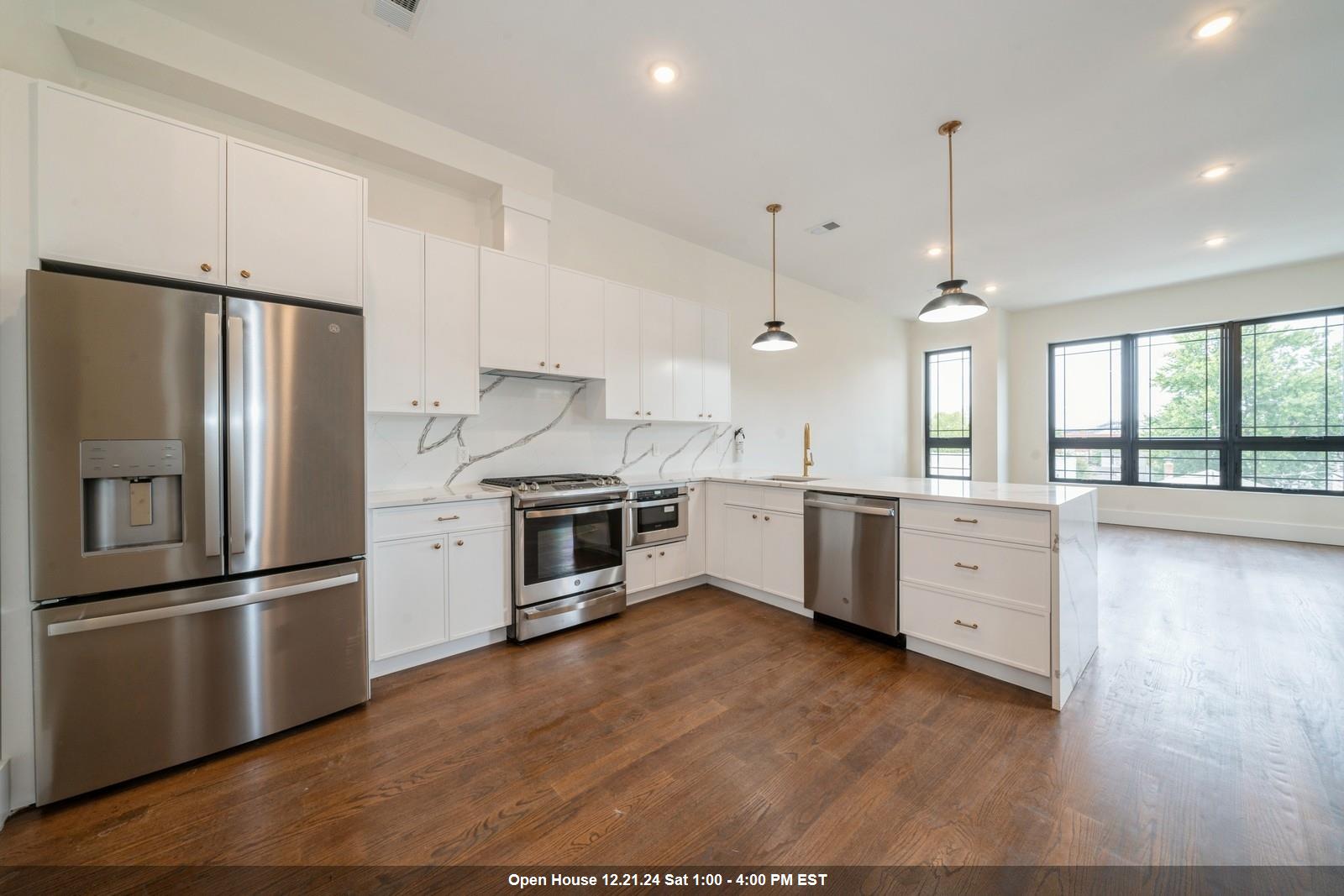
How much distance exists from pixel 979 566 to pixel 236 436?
3410mm

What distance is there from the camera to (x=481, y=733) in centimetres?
209

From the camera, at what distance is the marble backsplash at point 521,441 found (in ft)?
9.91

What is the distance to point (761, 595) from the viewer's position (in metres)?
3.77

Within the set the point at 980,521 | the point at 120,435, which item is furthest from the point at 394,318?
the point at 980,521

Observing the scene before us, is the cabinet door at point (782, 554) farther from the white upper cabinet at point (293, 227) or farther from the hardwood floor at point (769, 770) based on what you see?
the white upper cabinet at point (293, 227)

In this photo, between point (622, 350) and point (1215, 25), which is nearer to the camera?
point (1215, 25)

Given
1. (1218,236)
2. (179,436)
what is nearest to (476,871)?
(179,436)

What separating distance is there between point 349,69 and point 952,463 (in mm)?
8163

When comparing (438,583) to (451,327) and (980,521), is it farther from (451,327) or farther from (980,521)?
(980,521)

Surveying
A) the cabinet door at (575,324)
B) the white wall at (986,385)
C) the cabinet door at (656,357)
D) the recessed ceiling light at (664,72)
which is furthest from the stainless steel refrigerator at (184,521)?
the white wall at (986,385)

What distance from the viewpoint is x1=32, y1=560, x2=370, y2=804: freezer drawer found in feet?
5.49

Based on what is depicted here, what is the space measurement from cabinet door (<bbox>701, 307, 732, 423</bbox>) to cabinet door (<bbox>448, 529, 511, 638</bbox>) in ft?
7.10

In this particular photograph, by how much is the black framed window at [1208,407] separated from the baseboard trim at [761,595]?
600 cm

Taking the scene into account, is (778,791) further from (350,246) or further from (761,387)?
(761,387)
